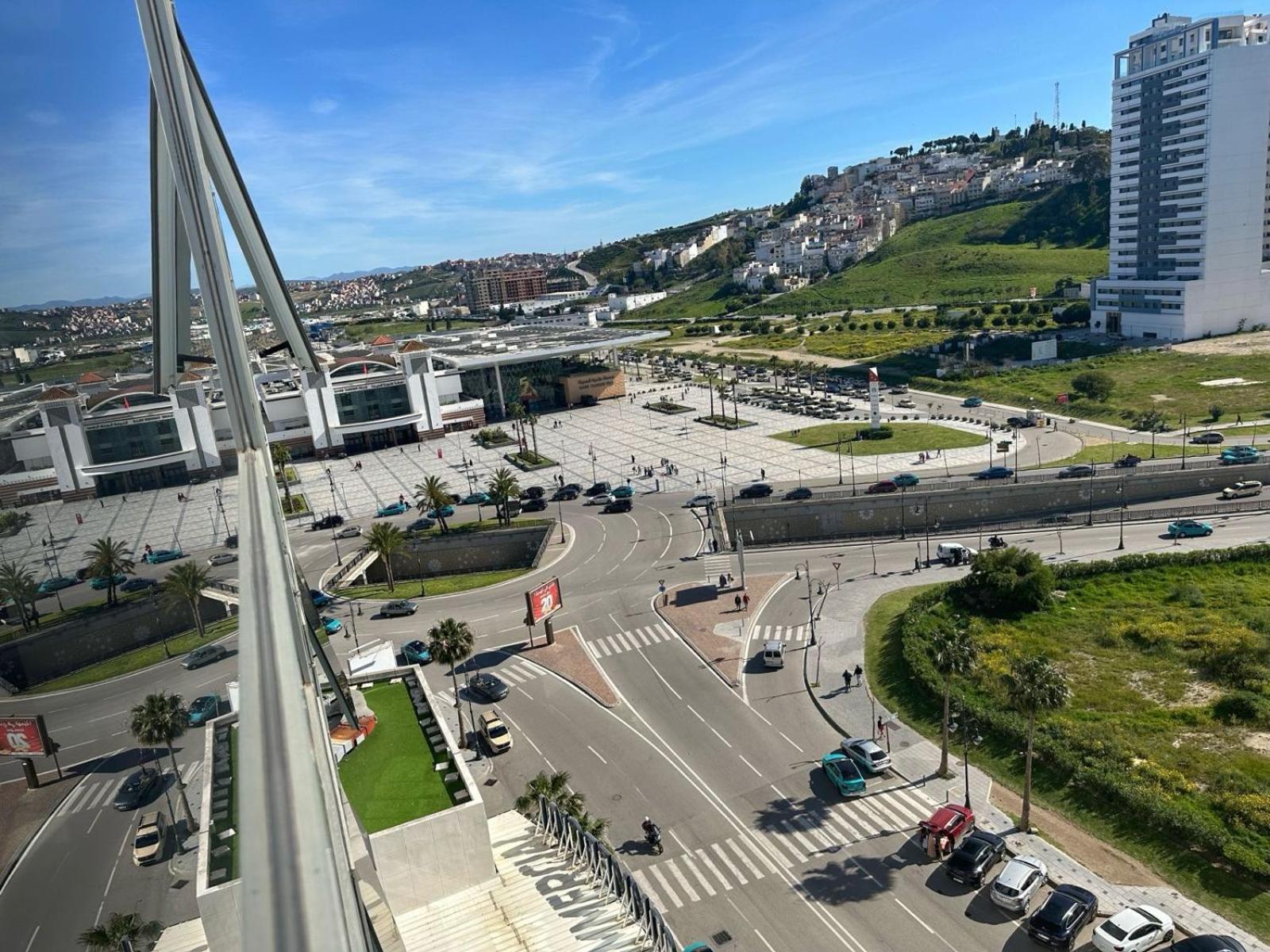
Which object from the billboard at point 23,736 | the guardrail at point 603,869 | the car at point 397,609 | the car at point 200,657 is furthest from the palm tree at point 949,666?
the car at point 397,609

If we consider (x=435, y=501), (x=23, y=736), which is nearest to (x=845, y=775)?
(x=23, y=736)

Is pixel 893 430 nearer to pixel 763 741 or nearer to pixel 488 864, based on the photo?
pixel 763 741

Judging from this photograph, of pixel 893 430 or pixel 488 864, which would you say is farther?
pixel 893 430

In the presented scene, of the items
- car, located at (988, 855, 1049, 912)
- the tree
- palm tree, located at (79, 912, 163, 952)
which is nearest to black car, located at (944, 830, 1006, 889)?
car, located at (988, 855, 1049, 912)

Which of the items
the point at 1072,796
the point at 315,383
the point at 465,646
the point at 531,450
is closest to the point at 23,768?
the point at 465,646

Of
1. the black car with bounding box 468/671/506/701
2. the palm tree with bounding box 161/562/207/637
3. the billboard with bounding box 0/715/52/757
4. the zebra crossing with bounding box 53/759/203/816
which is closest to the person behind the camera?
the billboard with bounding box 0/715/52/757

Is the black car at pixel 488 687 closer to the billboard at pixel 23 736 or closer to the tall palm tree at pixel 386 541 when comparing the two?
the tall palm tree at pixel 386 541

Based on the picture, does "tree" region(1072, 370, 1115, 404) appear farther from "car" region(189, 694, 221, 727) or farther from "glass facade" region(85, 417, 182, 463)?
"car" region(189, 694, 221, 727)
